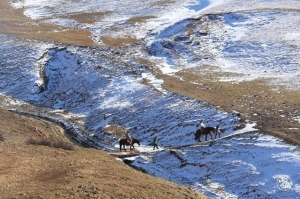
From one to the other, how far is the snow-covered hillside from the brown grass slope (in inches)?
181

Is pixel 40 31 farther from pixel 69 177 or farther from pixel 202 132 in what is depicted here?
pixel 69 177

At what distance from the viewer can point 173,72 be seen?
48.8 metres

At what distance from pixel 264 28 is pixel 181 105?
28.8m

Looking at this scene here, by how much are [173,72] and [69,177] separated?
1127 inches

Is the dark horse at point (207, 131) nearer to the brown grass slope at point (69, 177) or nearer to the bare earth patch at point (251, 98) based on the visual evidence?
the bare earth patch at point (251, 98)

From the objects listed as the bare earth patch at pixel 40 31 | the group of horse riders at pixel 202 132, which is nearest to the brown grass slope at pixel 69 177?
the group of horse riders at pixel 202 132

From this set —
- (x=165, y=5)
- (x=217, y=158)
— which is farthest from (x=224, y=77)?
(x=165, y=5)

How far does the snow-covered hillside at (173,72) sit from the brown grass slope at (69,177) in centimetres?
459

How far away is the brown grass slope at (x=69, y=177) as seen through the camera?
19953 mm

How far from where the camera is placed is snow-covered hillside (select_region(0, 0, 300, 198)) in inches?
1094

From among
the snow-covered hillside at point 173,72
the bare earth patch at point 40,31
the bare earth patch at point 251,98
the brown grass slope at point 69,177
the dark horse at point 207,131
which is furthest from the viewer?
the bare earth patch at point 40,31

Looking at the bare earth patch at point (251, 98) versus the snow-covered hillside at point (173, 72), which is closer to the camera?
the snow-covered hillside at point (173, 72)

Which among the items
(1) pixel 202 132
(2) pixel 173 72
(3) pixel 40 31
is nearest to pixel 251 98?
(1) pixel 202 132

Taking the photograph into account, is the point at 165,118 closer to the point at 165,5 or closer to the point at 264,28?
the point at 264,28
